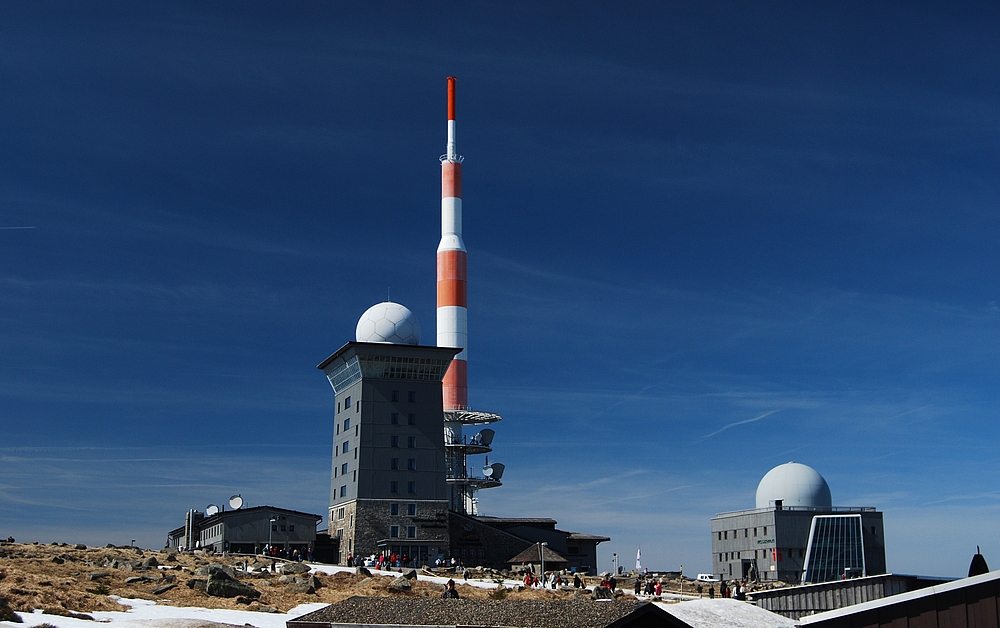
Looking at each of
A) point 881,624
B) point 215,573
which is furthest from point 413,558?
point 881,624

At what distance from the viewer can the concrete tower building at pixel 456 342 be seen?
93.2m

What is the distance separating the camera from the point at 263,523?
7962cm

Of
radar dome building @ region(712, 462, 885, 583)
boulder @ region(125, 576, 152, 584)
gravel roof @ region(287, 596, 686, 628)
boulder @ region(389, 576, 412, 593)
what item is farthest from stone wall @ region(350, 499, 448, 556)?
gravel roof @ region(287, 596, 686, 628)

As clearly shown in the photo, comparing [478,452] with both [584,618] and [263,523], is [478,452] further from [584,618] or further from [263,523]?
[584,618]

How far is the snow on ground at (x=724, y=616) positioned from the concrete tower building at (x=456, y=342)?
230ft

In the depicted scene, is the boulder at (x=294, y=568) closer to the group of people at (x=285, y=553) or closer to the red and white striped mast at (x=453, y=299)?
the group of people at (x=285, y=553)

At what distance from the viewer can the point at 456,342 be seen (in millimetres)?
92188

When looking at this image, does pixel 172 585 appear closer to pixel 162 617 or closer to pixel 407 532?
pixel 162 617

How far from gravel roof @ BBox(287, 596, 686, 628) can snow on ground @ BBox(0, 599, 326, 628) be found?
7.03 metres

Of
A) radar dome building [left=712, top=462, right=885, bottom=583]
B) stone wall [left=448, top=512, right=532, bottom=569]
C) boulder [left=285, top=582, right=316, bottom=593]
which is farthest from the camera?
radar dome building [left=712, top=462, right=885, bottom=583]

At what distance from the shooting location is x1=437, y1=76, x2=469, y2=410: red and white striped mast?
9294 centimetres

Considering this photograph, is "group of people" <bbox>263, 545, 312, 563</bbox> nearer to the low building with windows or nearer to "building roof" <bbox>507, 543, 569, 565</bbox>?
the low building with windows

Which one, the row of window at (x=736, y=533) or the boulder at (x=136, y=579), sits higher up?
the row of window at (x=736, y=533)

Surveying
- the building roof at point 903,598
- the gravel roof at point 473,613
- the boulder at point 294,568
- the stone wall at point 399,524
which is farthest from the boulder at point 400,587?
the building roof at point 903,598
